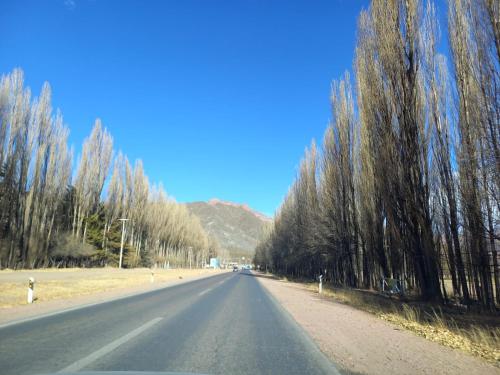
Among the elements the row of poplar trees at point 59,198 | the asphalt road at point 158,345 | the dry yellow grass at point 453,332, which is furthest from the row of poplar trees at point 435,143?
the row of poplar trees at point 59,198

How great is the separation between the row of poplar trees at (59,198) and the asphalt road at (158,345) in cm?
3256

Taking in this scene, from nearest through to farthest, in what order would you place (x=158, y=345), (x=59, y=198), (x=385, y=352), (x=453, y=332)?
(x=158, y=345)
(x=385, y=352)
(x=453, y=332)
(x=59, y=198)

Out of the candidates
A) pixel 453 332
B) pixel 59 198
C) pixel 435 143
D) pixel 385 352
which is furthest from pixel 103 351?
pixel 59 198

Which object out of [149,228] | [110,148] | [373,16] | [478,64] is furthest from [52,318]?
[149,228]

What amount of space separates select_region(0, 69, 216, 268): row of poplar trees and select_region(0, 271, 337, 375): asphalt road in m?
32.6

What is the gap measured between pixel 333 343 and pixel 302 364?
2.29m

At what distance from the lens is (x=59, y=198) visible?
46.2 meters

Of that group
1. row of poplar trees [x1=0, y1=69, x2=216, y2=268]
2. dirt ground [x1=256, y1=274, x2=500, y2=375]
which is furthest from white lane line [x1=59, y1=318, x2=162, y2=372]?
row of poplar trees [x1=0, y1=69, x2=216, y2=268]

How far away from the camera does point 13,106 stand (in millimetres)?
37656

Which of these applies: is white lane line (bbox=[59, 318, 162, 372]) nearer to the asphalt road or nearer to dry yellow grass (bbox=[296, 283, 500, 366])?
the asphalt road

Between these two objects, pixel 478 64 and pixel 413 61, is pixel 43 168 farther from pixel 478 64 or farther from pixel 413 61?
pixel 478 64

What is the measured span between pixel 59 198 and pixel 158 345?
146 feet

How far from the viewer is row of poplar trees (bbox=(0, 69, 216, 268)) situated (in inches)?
1491

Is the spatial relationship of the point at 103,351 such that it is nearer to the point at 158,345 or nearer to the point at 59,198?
the point at 158,345
